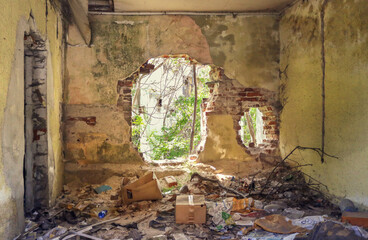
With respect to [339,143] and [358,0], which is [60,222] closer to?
[339,143]

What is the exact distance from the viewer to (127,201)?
155 inches

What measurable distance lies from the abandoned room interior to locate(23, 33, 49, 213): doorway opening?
0.04 feet

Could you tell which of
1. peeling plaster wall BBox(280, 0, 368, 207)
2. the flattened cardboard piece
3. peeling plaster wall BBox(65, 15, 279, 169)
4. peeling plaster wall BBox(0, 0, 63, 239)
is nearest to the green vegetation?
peeling plaster wall BBox(65, 15, 279, 169)

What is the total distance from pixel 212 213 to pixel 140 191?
3.26ft

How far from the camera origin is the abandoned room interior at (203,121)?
308cm

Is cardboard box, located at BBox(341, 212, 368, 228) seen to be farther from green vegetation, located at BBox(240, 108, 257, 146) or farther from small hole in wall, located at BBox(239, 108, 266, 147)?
green vegetation, located at BBox(240, 108, 257, 146)

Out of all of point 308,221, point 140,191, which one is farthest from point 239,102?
point 308,221

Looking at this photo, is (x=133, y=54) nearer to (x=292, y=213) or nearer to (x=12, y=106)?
(x=12, y=106)

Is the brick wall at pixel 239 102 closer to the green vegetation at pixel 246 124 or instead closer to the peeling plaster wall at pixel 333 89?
the peeling plaster wall at pixel 333 89

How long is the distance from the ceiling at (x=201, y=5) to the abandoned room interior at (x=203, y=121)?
0.12 feet

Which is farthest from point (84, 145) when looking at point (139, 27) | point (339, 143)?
point (339, 143)

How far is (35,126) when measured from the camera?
3.68 m

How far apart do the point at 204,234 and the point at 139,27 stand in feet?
11.2

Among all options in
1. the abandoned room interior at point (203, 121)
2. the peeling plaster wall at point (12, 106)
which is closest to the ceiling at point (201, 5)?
the abandoned room interior at point (203, 121)
